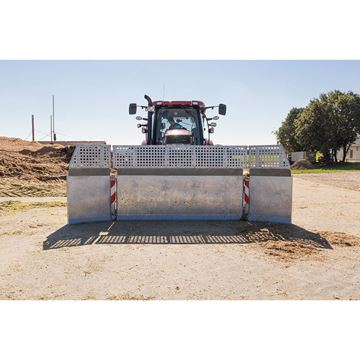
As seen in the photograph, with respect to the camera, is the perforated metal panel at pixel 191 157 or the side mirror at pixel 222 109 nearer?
the perforated metal panel at pixel 191 157

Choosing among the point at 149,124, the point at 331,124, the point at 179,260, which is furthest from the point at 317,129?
the point at 179,260

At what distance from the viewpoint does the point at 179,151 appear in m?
7.82

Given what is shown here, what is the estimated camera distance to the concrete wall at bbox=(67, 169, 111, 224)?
7.49 metres

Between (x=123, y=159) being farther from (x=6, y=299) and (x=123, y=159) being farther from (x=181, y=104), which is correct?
(x=6, y=299)

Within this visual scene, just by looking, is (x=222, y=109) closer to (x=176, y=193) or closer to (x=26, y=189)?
(x=176, y=193)

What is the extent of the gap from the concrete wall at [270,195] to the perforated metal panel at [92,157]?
328 centimetres

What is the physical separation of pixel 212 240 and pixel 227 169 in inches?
86.1

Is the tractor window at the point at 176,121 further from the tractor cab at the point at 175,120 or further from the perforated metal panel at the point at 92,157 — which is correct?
the perforated metal panel at the point at 92,157

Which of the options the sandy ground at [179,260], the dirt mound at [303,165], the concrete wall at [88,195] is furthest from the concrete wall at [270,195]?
the dirt mound at [303,165]

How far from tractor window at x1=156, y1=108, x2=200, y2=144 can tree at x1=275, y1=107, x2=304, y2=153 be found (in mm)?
44637

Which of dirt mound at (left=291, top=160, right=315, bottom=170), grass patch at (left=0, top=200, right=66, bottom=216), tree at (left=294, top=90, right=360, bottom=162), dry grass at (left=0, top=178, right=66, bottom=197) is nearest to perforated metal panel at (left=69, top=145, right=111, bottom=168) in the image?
grass patch at (left=0, top=200, right=66, bottom=216)

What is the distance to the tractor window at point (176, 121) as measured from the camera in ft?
33.3

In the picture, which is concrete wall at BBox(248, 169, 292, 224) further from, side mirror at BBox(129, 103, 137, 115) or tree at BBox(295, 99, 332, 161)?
tree at BBox(295, 99, 332, 161)

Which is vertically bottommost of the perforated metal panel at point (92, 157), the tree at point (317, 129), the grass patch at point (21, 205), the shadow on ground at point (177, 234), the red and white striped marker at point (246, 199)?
the grass patch at point (21, 205)
